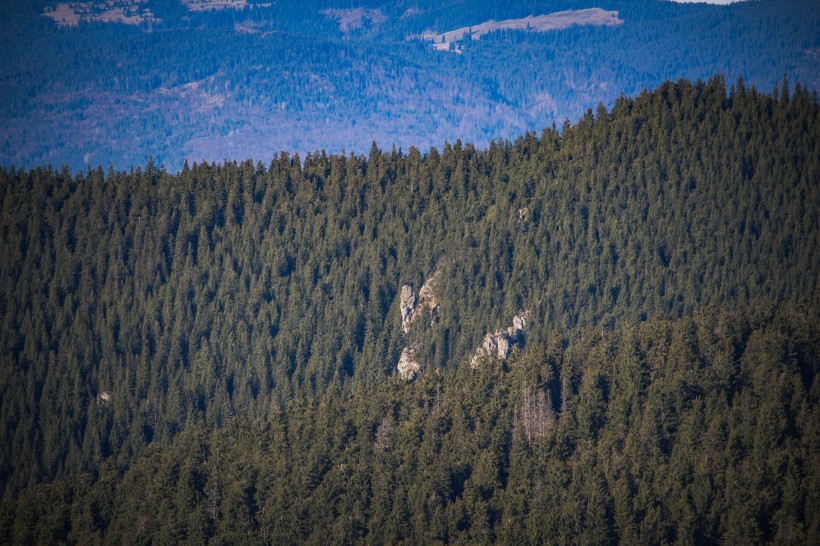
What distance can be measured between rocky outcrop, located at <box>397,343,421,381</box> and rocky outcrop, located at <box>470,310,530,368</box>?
8.65 m

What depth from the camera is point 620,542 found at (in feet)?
403

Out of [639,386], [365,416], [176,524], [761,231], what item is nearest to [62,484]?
[176,524]

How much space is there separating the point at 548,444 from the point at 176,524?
3790 centimetres

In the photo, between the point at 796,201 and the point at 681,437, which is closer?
the point at 681,437

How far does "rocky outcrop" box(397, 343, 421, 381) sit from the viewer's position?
185m

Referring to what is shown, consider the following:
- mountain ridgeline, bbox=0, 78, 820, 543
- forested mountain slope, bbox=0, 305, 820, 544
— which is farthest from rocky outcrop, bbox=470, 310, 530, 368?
forested mountain slope, bbox=0, 305, 820, 544

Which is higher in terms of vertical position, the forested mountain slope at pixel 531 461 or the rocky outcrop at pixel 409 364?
the forested mountain slope at pixel 531 461

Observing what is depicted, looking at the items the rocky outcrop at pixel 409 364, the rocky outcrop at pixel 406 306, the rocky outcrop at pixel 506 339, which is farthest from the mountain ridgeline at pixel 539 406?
the rocky outcrop at pixel 506 339

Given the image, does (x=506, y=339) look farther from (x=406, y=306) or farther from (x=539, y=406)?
(x=539, y=406)

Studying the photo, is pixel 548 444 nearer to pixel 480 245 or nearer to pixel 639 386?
pixel 639 386

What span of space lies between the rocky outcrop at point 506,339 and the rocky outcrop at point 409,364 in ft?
28.4

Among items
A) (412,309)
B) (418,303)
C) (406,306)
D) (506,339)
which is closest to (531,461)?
(506,339)

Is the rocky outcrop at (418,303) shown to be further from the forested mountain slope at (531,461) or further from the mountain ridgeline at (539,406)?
the forested mountain slope at (531,461)

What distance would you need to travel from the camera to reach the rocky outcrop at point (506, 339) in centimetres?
18138
